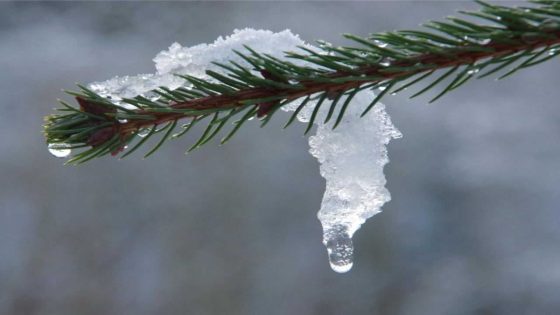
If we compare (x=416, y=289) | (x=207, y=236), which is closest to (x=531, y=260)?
(x=416, y=289)

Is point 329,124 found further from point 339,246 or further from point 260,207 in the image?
point 260,207

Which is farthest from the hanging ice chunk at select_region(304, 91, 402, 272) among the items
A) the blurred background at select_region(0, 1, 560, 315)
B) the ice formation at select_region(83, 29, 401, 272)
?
the blurred background at select_region(0, 1, 560, 315)

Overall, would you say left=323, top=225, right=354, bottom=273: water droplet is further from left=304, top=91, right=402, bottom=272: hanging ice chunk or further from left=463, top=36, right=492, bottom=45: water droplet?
left=463, top=36, right=492, bottom=45: water droplet

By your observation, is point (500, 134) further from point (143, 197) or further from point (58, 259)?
point (58, 259)

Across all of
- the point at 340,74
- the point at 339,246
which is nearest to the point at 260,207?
the point at 339,246

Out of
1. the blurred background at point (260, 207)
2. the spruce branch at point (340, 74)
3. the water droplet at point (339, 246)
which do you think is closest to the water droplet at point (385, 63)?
the spruce branch at point (340, 74)

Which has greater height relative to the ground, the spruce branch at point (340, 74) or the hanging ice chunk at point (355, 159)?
the spruce branch at point (340, 74)

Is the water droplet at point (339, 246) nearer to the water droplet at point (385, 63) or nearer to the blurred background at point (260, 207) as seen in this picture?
the water droplet at point (385, 63)
